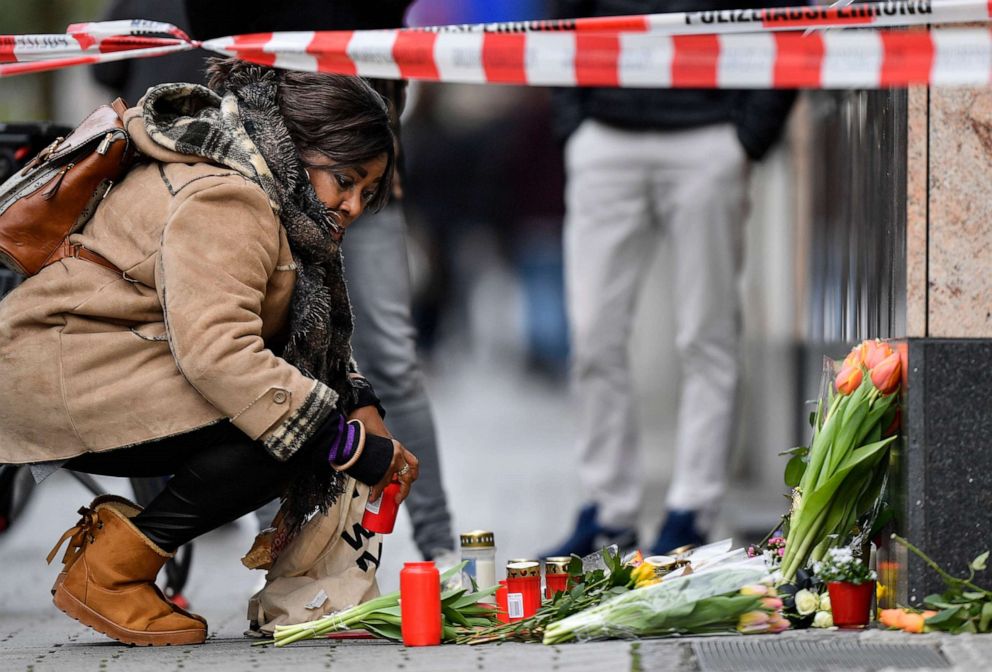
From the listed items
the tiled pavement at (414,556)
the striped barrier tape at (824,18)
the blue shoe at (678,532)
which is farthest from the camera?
the blue shoe at (678,532)

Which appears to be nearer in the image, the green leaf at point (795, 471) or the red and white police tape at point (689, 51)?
the red and white police tape at point (689, 51)

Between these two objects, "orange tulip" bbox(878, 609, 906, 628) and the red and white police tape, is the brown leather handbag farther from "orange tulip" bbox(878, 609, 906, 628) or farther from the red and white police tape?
"orange tulip" bbox(878, 609, 906, 628)

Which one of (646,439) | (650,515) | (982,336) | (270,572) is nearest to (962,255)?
(982,336)

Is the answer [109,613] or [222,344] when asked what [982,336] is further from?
[109,613]

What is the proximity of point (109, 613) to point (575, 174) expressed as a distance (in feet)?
8.63

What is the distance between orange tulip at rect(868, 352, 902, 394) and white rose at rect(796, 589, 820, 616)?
1.53 feet

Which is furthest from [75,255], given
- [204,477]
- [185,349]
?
[204,477]

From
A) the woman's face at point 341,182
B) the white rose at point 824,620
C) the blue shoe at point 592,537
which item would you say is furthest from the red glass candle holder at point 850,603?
the blue shoe at point 592,537

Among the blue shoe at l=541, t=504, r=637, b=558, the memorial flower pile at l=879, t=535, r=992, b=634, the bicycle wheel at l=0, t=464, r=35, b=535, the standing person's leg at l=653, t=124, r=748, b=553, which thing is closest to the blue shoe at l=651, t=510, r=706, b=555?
the standing person's leg at l=653, t=124, r=748, b=553

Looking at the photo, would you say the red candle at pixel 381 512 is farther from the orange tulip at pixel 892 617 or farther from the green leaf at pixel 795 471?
the orange tulip at pixel 892 617

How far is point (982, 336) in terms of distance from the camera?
345 cm

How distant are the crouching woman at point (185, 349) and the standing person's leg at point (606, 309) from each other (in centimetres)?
196

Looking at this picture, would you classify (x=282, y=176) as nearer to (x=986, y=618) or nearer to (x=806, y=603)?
(x=806, y=603)

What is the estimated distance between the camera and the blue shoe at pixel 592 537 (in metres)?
5.45
